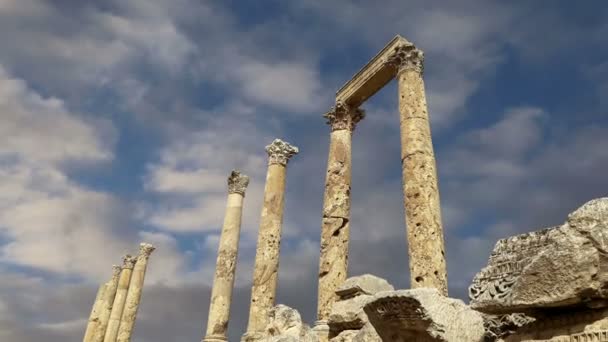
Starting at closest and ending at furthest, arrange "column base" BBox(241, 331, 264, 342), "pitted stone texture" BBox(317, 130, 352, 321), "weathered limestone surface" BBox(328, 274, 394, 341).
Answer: "weathered limestone surface" BBox(328, 274, 394, 341) → "pitted stone texture" BBox(317, 130, 352, 321) → "column base" BBox(241, 331, 264, 342)

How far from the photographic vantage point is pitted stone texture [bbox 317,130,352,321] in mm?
13188

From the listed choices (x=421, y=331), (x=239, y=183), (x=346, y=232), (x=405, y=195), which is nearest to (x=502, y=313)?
(x=421, y=331)

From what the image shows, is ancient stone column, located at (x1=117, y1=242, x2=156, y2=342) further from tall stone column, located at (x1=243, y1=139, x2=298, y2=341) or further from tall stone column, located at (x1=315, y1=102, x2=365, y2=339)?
tall stone column, located at (x1=315, y1=102, x2=365, y2=339)

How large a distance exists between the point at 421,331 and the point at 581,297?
3.80 ft

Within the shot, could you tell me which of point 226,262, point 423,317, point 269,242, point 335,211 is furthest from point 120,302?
point 423,317

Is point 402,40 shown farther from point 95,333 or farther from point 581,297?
point 95,333

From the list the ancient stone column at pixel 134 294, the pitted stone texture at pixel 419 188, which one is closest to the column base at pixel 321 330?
the pitted stone texture at pixel 419 188

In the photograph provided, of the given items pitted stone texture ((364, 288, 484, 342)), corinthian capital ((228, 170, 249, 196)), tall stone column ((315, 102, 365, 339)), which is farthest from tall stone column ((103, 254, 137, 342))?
pitted stone texture ((364, 288, 484, 342))

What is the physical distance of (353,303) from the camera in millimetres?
7203

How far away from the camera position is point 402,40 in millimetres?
13352

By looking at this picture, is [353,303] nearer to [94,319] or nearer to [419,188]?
[419,188]

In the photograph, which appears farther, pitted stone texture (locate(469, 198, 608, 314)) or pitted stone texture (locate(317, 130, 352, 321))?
pitted stone texture (locate(317, 130, 352, 321))

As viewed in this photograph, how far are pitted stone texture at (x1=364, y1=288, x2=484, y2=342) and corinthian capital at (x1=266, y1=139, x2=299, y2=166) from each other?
549 inches

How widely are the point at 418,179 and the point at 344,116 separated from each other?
206 inches
